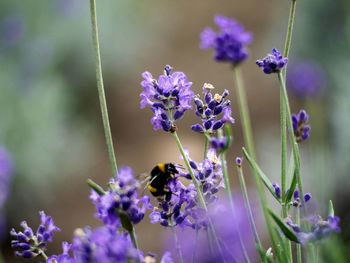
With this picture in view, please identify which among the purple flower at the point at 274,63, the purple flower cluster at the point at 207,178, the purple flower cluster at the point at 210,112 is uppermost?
the purple flower at the point at 274,63

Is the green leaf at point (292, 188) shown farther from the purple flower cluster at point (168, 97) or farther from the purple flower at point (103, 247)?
the purple flower at point (103, 247)

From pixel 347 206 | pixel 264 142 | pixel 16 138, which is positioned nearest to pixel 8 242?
pixel 16 138

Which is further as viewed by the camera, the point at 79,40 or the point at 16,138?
the point at 79,40

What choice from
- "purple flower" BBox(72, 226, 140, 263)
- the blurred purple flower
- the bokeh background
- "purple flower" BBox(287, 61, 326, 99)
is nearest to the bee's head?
the blurred purple flower

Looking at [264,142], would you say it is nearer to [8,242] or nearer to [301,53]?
[301,53]

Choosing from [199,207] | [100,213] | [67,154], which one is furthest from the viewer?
[67,154]

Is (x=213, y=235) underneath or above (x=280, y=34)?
underneath

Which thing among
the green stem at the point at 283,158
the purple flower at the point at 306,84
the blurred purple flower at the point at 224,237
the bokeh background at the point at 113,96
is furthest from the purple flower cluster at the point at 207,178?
the bokeh background at the point at 113,96
